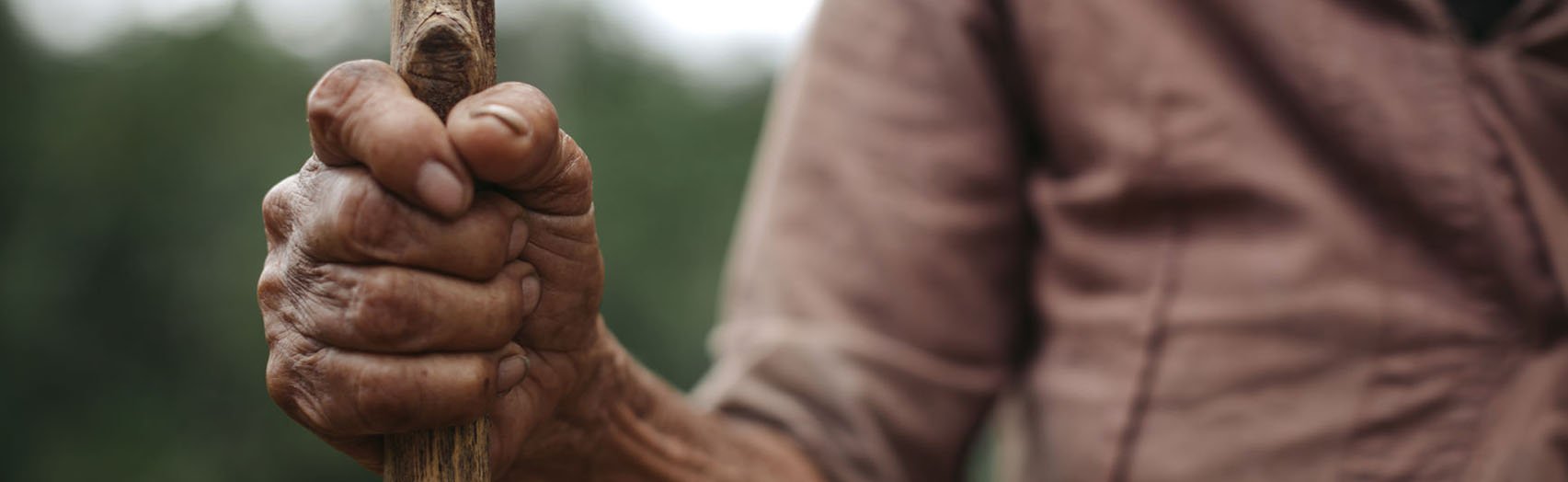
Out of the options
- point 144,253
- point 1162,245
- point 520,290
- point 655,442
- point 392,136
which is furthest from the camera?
point 144,253

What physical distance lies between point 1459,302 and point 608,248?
18.4 meters

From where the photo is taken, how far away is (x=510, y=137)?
87 centimetres

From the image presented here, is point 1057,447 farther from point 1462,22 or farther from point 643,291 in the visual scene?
point 643,291

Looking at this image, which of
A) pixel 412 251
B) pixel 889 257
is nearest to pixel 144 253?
pixel 889 257

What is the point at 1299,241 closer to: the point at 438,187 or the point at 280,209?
the point at 438,187

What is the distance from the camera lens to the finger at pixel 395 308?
0.89m

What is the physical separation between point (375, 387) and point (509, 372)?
119mm

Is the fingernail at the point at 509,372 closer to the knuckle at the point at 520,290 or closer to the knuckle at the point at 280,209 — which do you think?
the knuckle at the point at 520,290

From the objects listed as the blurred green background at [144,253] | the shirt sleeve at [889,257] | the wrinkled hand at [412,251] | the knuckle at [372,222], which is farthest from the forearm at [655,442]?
the blurred green background at [144,253]

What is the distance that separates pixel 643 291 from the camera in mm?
19453

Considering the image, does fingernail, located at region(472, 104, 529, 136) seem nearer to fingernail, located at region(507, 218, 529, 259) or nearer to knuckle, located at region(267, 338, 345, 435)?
fingernail, located at region(507, 218, 529, 259)

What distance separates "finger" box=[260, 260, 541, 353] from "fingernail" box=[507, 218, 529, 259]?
0.01 m

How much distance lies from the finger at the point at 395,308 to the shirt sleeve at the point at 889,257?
0.65 meters

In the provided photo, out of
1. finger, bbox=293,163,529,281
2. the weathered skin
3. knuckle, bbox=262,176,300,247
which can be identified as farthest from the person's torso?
knuckle, bbox=262,176,300,247
